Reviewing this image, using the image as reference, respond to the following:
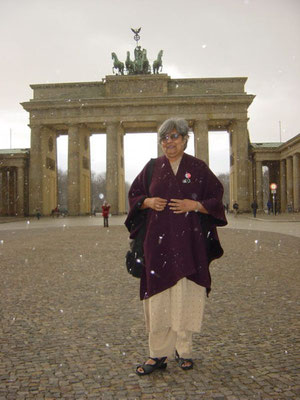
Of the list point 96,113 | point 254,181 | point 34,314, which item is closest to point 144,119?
point 96,113

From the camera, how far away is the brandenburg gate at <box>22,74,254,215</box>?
52406 mm

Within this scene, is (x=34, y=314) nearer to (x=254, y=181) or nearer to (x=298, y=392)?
(x=298, y=392)

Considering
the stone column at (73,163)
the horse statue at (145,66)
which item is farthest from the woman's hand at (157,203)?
the horse statue at (145,66)

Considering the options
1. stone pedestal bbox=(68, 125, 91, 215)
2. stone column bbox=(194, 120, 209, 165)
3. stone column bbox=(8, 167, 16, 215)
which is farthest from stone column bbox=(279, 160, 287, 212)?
stone column bbox=(8, 167, 16, 215)

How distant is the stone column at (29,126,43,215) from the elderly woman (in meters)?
51.5

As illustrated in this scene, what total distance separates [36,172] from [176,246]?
52.0 metres

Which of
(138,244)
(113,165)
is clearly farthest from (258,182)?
(138,244)

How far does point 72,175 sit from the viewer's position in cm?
5366

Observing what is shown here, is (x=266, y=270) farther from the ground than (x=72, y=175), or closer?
closer

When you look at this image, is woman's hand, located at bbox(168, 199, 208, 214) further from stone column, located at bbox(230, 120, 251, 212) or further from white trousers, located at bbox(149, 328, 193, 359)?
stone column, located at bbox(230, 120, 251, 212)

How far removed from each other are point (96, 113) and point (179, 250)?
51.0 m

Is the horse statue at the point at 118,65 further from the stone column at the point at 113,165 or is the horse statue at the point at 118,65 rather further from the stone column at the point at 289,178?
Result: the stone column at the point at 289,178

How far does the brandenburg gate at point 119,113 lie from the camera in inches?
2063

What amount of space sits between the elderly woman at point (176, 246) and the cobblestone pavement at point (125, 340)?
34 centimetres
